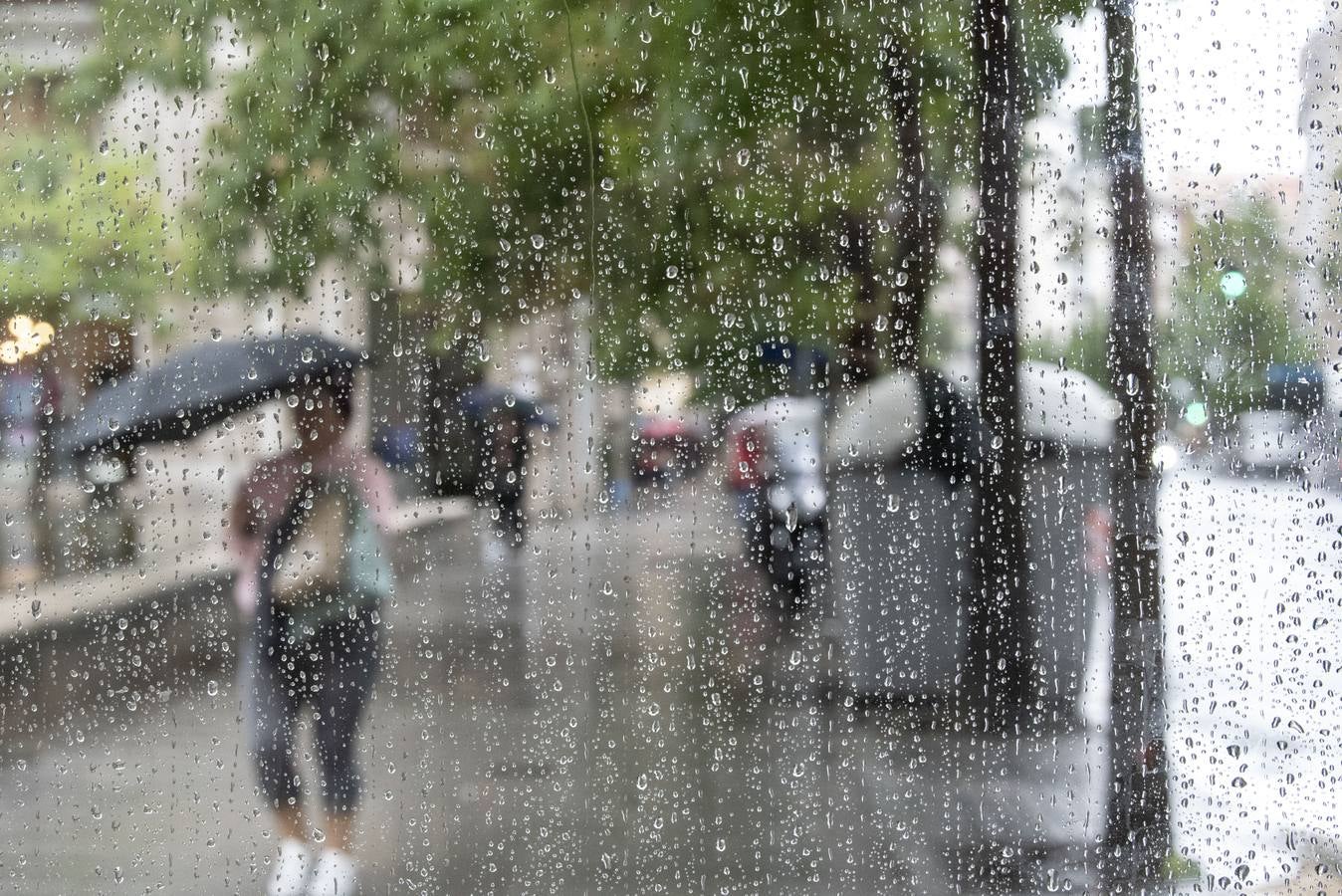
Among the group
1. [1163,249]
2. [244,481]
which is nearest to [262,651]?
[244,481]

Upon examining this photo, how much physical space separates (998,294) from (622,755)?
103cm

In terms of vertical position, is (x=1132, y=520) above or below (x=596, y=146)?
below

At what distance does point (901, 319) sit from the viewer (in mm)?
1552

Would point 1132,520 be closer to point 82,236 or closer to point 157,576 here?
point 157,576

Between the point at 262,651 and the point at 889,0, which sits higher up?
the point at 889,0

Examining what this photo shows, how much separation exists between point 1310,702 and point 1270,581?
22 cm

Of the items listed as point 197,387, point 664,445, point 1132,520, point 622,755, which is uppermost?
point 197,387

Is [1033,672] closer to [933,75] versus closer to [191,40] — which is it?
[933,75]

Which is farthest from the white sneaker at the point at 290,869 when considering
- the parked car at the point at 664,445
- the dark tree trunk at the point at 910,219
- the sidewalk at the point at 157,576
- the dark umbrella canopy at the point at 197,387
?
the dark tree trunk at the point at 910,219

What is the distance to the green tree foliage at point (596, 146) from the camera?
1552 mm

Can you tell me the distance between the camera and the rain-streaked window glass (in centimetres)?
155

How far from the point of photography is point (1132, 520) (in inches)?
61.5

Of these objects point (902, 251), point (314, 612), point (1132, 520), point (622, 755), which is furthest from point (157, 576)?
point (1132, 520)

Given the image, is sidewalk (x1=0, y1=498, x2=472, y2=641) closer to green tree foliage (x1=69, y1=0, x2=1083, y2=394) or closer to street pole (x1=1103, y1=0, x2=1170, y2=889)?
green tree foliage (x1=69, y1=0, x2=1083, y2=394)
